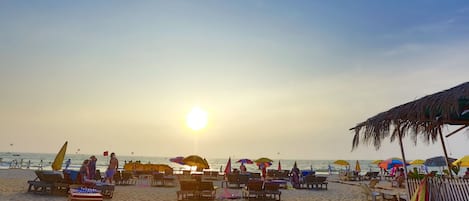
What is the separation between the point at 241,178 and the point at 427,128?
445 inches

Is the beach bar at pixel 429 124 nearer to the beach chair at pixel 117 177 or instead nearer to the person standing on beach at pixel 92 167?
the person standing on beach at pixel 92 167

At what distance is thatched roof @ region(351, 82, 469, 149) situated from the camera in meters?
7.44

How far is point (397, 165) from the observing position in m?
26.2

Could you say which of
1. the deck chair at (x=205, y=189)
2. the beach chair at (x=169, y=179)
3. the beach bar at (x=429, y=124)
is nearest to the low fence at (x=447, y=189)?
the beach bar at (x=429, y=124)

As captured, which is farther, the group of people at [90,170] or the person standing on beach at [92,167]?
the person standing on beach at [92,167]

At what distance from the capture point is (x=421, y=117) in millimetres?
7906

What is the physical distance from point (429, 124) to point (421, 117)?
2.00 m

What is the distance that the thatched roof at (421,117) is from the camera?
7438mm

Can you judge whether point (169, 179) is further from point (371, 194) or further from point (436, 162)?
point (436, 162)

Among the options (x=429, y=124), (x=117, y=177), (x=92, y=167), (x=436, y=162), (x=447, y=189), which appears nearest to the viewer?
(x=447, y=189)

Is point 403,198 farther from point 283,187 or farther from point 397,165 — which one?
point 397,165

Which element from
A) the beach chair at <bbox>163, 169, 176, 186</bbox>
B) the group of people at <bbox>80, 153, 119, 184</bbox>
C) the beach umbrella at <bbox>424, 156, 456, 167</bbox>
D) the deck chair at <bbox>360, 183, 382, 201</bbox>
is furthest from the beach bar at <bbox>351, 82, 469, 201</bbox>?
the beach umbrella at <bbox>424, 156, 456, 167</bbox>

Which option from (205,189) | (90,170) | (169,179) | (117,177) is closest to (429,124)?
(205,189)

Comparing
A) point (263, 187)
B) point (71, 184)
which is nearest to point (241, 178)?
point (263, 187)
